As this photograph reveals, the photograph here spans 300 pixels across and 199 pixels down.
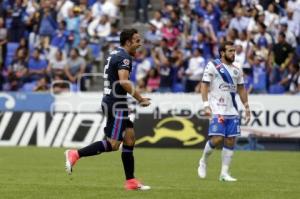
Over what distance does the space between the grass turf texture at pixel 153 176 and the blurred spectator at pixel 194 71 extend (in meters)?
4.03

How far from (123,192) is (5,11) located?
20444 mm

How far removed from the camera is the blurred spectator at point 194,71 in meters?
27.2

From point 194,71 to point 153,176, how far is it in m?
11.8

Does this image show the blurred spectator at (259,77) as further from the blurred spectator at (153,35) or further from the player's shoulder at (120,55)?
the player's shoulder at (120,55)

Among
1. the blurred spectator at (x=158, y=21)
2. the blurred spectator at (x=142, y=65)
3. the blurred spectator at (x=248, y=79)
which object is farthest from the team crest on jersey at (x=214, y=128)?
the blurred spectator at (x=158, y=21)

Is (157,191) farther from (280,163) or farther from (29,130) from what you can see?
(29,130)

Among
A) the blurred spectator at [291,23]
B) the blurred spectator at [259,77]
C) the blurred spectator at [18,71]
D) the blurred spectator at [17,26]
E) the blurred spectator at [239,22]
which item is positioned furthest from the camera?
the blurred spectator at [17,26]

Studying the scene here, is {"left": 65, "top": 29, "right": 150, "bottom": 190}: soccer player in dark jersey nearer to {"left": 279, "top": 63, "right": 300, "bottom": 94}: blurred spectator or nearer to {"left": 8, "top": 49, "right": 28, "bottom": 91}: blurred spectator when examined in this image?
{"left": 279, "top": 63, "right": 300, "bottom": 94}: blurred spectator

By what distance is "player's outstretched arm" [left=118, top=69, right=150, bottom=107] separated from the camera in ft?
41.2

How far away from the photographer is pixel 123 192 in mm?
12555

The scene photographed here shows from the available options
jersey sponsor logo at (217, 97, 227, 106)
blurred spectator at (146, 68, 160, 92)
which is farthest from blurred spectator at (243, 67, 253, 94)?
jersey sponsor logo at (217, 97, 227, 106)

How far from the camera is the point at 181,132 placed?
25312 mm

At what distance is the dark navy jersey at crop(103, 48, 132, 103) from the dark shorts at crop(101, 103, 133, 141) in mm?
123

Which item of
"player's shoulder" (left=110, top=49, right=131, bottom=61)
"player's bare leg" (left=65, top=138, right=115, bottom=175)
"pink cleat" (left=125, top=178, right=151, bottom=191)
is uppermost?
"player's shoulder" (left=110, top=49, right=131, bottom=61)
